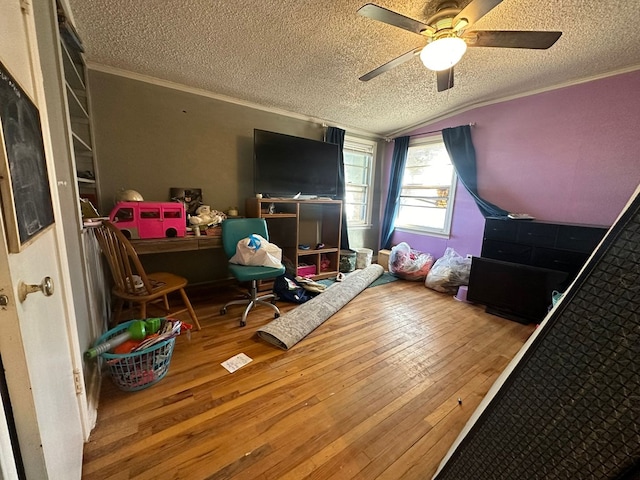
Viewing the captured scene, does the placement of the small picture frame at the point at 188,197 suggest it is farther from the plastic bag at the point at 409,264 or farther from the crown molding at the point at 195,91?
the plastic bag at the point at 409,264

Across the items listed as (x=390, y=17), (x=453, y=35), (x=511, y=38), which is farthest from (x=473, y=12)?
(x=390, y=17)

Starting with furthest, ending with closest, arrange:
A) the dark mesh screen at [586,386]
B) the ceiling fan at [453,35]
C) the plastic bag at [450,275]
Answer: the plastic bag at [450,275] < the ceiling fan at [453,35] < the dark mesh screen at [586,386]

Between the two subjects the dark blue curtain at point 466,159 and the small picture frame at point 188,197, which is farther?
the dark blue curtain at point 466,159

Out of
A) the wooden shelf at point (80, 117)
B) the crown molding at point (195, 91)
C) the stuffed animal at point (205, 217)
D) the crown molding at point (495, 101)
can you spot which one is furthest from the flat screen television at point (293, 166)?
the wooden shelf at point (80, 117)

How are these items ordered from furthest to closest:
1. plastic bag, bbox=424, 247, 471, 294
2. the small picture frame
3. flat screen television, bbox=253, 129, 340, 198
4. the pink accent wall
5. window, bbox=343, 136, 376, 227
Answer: window, bbox=343, 136, 376, 227 → plastic bag, bbox=424, 247, 471, 294 → flat screen television, bbox=253, 129, 340, 198 → the small picture frame → the pink accent wall

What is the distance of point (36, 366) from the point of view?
638 millimetres

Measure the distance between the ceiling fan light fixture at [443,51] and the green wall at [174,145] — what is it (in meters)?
2.08

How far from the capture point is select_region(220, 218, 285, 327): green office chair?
217 centimetres

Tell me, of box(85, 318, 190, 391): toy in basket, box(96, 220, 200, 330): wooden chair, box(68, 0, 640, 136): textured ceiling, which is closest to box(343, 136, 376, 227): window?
box(68, 0, 640, 136): textured ceiling

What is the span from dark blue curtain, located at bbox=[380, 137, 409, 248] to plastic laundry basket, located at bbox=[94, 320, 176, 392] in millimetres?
3491

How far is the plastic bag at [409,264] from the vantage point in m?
3.48

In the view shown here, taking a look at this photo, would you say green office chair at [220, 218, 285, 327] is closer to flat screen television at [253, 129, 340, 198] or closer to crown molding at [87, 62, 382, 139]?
flat screen television at [253, 129, 340, 198]

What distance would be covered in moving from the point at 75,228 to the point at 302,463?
1553 mm

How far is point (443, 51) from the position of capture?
5.00ft
